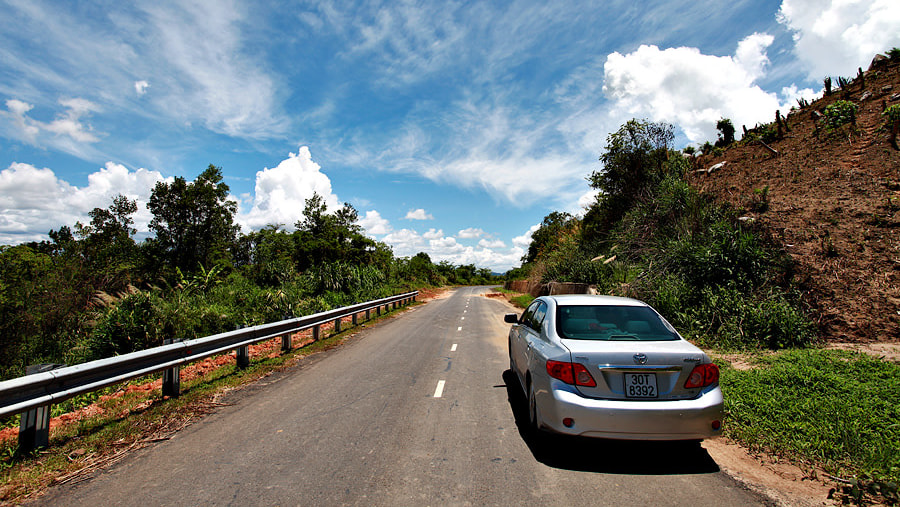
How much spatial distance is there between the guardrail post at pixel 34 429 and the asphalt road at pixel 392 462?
1.12 m

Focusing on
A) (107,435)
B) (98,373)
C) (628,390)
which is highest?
(98,373)

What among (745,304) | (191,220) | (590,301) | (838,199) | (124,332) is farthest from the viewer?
(191,220)

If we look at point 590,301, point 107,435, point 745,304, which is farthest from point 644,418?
point 745,304

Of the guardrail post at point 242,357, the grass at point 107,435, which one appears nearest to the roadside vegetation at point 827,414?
the grass at point 107,435

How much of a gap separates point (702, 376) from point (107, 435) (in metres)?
6.67

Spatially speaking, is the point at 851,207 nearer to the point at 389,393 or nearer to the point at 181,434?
the point at 389,393

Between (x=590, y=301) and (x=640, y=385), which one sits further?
(x=590, y=301)

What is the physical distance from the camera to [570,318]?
17.3ft

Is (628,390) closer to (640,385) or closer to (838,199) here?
(640,385)

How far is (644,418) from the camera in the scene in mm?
3912

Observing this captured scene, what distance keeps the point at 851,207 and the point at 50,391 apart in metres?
16.2

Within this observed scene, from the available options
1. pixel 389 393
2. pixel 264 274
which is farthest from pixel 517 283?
pixel 389 393

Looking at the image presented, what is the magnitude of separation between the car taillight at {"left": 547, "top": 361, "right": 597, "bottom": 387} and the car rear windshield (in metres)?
0.56

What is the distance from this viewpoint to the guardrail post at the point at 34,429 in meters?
4.44
